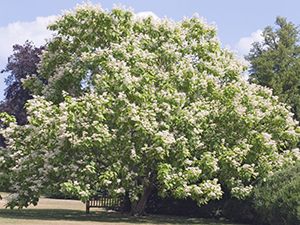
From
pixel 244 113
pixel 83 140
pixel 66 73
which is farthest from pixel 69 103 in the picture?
pixel 244 113

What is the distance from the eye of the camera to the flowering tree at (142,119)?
2416cm

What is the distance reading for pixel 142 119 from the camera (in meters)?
24.1

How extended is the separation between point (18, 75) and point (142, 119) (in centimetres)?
3251

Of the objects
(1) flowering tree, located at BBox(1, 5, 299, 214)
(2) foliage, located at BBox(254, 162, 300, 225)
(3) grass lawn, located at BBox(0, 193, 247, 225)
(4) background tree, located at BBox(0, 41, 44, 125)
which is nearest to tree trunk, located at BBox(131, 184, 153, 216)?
(1) flowering tree, located at BBox(1, 5, 299, 214)

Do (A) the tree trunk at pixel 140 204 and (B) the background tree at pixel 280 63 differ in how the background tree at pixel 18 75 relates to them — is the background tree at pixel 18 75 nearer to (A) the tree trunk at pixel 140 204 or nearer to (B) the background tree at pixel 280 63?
(B) the background tree at pixel 280 63

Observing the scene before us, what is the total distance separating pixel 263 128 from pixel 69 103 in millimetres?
9341

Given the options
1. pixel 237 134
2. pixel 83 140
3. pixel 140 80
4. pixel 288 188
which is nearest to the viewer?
pixel 288 188

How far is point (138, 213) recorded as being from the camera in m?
27.9

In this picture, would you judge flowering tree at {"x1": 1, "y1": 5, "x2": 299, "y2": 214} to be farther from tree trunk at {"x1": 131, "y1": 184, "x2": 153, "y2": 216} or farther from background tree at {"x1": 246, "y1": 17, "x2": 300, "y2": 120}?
background tree at {"x1": 246, "y1": 17, "x2": 300, "y2": 120}

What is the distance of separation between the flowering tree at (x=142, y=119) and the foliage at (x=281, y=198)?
187 centimetres

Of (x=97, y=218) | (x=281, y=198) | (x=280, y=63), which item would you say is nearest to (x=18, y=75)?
(x=280, y=63)

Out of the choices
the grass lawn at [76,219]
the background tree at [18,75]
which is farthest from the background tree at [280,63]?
the grass lawn at [76,219]

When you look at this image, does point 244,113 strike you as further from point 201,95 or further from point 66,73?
point 66,73

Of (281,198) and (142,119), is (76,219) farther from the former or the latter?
(281,198)
